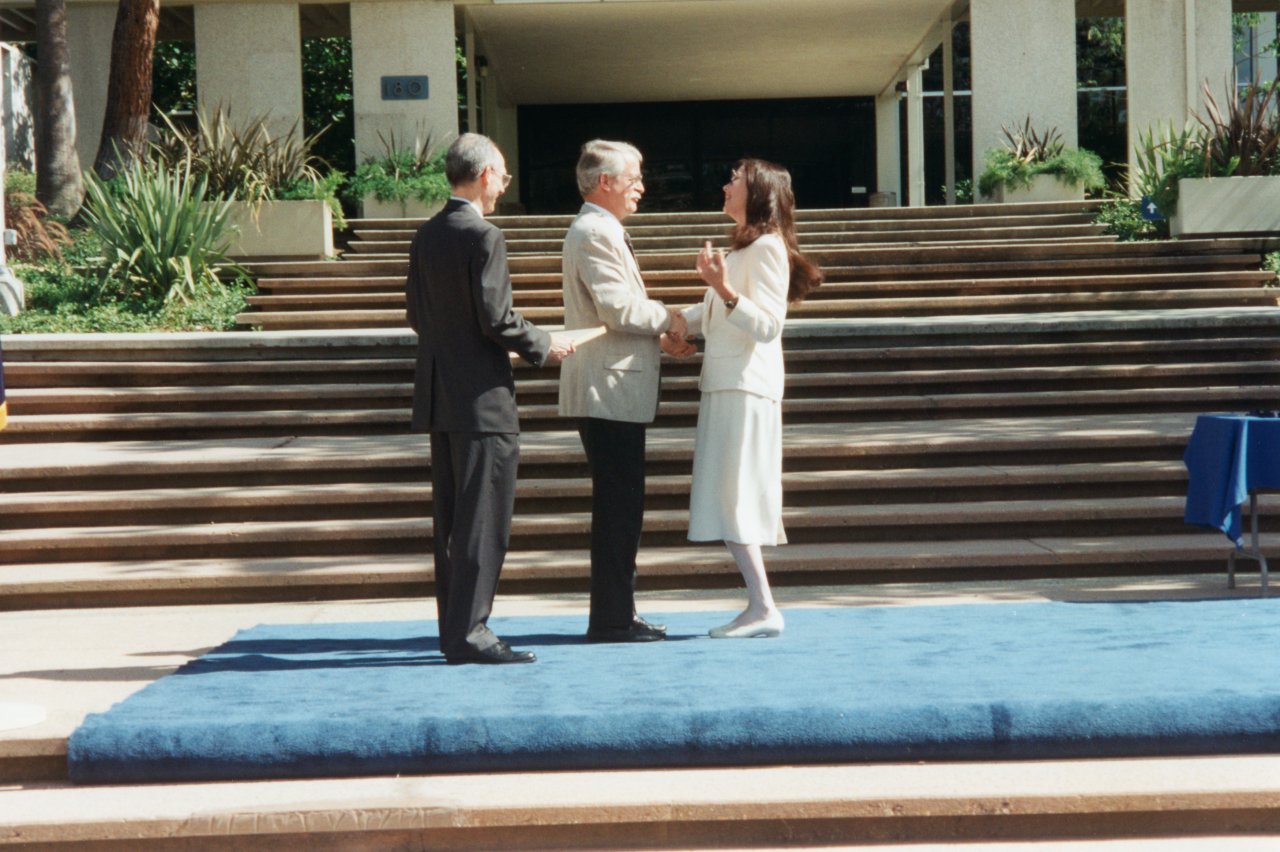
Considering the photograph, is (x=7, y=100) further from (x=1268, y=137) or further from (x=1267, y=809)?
(x=1267, y=809)

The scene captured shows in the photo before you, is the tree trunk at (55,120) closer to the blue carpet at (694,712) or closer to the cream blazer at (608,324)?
Answer: the cream blazer at (608,324)

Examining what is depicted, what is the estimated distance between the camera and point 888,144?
2714 cm

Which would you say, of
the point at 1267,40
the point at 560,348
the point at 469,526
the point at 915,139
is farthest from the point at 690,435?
the point at 1267,40

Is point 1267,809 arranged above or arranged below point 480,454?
below

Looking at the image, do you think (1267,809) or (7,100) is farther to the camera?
(7,100)

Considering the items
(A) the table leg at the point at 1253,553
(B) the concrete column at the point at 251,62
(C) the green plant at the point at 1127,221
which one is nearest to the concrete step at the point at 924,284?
(C) the green plant at the point at 1127,221

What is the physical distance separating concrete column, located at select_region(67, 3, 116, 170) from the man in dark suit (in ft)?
52.8

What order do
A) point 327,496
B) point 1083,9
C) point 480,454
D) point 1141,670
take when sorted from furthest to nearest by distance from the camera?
point 1083,9
point 327,496
point 480,454
point 1141,670

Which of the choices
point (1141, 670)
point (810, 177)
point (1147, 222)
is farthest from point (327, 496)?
point (810, 177)

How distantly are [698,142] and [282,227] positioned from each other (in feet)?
49.7

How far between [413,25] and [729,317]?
49.9 ft

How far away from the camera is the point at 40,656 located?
20.0 ft

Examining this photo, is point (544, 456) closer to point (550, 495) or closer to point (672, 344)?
point (550, 495)

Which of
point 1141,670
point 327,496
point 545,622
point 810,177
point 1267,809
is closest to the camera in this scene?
point 1267,809
